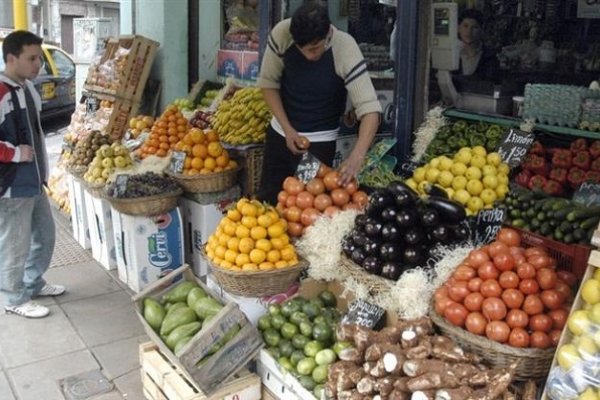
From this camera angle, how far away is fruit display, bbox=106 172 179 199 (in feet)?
17.7

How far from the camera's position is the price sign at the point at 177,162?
564 centimetres

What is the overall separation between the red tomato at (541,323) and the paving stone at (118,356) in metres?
2.66

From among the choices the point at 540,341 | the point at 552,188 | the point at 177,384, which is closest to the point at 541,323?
the point at 540,341

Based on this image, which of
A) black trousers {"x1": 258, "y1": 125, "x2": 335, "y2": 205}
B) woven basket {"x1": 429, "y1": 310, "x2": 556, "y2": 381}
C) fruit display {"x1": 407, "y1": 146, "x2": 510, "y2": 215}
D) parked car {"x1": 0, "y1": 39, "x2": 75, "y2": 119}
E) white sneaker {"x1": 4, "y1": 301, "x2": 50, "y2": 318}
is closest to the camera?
woven basket {"x1": 429, "y1": 310, "x2": 556, "y2": 381}

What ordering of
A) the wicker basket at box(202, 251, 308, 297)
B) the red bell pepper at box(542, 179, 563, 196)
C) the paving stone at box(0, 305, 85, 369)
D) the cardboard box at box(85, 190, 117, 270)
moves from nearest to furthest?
the wicker basket at box(202, 251, 308, 297)
the paving stone at box(0, 305, 85, 369)
the red bell pepper at box(542, 179, 563, 196)
the cardboard box at box(85, 190, 117, 270)

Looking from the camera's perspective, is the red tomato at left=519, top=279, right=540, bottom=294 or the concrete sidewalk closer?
the red tomato at left=519, top=279, right=540, bottom=294

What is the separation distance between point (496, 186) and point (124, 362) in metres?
2.74

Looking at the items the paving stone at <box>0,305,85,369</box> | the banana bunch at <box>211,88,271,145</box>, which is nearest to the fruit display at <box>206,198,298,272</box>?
the paving stone at <box>0,305,85,369</box>

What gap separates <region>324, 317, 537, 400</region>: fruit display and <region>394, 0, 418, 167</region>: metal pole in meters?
2.32

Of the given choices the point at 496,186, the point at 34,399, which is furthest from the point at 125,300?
the point at 496,186

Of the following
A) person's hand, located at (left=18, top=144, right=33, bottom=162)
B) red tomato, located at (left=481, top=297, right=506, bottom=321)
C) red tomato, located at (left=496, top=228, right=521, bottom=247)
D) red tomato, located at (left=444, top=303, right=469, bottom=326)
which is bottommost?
red tomato, located at (left=444, top=303, right=469, bottom=326)

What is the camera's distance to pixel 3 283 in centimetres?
504

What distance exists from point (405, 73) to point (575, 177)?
4.75 ft

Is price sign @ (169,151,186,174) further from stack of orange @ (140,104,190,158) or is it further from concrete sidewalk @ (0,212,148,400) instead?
concrete sidewalk @ (0,212,148,400)
